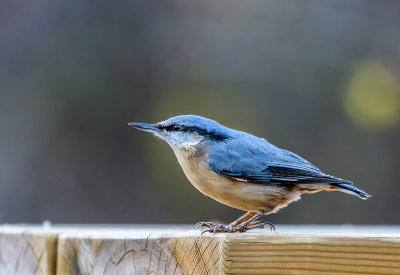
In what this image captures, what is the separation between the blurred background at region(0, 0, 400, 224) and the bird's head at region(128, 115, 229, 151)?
194 inches

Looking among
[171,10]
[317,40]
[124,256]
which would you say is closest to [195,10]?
[171,10]

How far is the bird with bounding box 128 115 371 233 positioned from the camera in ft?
10.1

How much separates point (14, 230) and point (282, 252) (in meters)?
1.61

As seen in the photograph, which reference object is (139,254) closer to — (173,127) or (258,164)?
(258,164)

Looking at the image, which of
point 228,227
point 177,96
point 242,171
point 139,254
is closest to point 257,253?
point 139,254

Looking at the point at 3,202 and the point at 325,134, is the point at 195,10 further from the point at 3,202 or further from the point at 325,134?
the point at 3,202

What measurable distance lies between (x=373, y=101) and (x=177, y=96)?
2.64 m

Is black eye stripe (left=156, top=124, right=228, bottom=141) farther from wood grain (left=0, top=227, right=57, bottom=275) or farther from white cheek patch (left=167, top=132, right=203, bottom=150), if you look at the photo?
wood grain (left=0, top=227, right=57, bottom=275)

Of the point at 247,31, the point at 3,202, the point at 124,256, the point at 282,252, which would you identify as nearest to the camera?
the point at 282,252

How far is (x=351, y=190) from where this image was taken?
3203mm

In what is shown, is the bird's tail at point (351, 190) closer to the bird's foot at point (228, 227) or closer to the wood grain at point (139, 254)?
the bird's foot at point (228, 227)

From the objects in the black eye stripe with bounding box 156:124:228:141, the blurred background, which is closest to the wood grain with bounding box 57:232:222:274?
the black eye stripe with bounding box 156:124:228:141

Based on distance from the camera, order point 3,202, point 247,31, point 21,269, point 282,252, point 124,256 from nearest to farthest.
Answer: point 282,252 → point 124,256 → point 21,269 → point 3,202 → point 247,31

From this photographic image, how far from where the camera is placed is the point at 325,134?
8.84m
